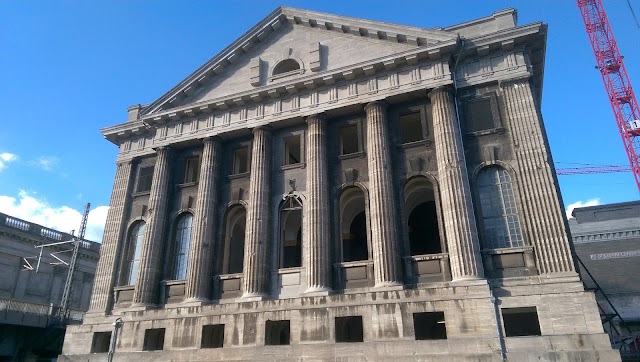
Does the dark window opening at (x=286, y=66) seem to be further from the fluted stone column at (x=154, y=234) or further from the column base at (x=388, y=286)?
the column base at (x=388, y=286)

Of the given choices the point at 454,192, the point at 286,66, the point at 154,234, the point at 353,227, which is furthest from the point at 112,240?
the point at 454,192

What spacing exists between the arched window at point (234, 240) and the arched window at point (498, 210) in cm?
1279

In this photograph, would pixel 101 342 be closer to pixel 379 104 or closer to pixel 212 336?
pixel 212 336

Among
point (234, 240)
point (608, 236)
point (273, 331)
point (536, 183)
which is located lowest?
point (273, 331)

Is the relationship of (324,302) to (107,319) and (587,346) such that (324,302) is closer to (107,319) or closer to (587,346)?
(587,346)

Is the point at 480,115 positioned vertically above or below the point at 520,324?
above

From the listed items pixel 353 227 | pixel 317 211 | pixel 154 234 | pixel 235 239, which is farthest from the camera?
pixel 353 227

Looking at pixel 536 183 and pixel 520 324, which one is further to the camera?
pixel 520 324

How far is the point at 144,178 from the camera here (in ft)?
93.9

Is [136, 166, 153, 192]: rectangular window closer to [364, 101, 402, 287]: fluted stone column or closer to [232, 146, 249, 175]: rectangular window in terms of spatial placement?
[232, 146, 249, 175]: rectangular window

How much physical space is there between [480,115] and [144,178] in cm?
2012

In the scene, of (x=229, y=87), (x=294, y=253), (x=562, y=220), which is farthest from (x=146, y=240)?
(x=562, y=220)

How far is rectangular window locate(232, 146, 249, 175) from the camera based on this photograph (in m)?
26.8

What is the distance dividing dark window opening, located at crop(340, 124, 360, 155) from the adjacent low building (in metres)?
24.7
